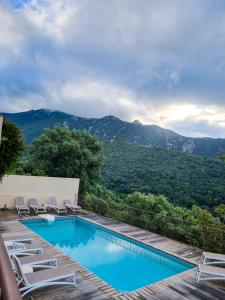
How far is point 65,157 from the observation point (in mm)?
18094

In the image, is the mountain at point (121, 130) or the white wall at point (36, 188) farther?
the mountain at point (121, 130)

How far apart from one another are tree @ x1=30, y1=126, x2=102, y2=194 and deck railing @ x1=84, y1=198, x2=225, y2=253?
5624 mm

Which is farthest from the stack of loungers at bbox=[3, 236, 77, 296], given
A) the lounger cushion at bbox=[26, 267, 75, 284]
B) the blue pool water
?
the blue pool water

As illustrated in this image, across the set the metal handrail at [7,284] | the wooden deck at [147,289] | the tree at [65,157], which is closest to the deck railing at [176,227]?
the wooden deck at [147,289]

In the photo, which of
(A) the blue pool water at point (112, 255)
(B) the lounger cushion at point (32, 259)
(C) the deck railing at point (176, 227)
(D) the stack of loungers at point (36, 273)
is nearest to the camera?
(D) the stack of loungers at point (36, 273)

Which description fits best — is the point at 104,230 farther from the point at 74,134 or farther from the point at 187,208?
the point at 187,208

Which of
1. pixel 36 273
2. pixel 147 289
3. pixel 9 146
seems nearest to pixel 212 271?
pixel 147 289

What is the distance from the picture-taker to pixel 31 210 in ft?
43.7

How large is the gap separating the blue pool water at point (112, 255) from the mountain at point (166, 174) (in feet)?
42.2

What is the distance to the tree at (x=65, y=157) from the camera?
709 inches

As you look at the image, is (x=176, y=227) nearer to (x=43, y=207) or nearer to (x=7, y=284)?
(x=43, y=207)

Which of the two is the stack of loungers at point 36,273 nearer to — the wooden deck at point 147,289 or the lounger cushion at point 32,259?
the lounger cushion at point 32,259

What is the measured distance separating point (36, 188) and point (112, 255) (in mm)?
6904

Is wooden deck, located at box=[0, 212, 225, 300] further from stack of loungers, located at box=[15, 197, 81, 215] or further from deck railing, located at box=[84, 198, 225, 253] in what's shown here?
stack of loungers, located at box=[15, 197, 81, 215]
